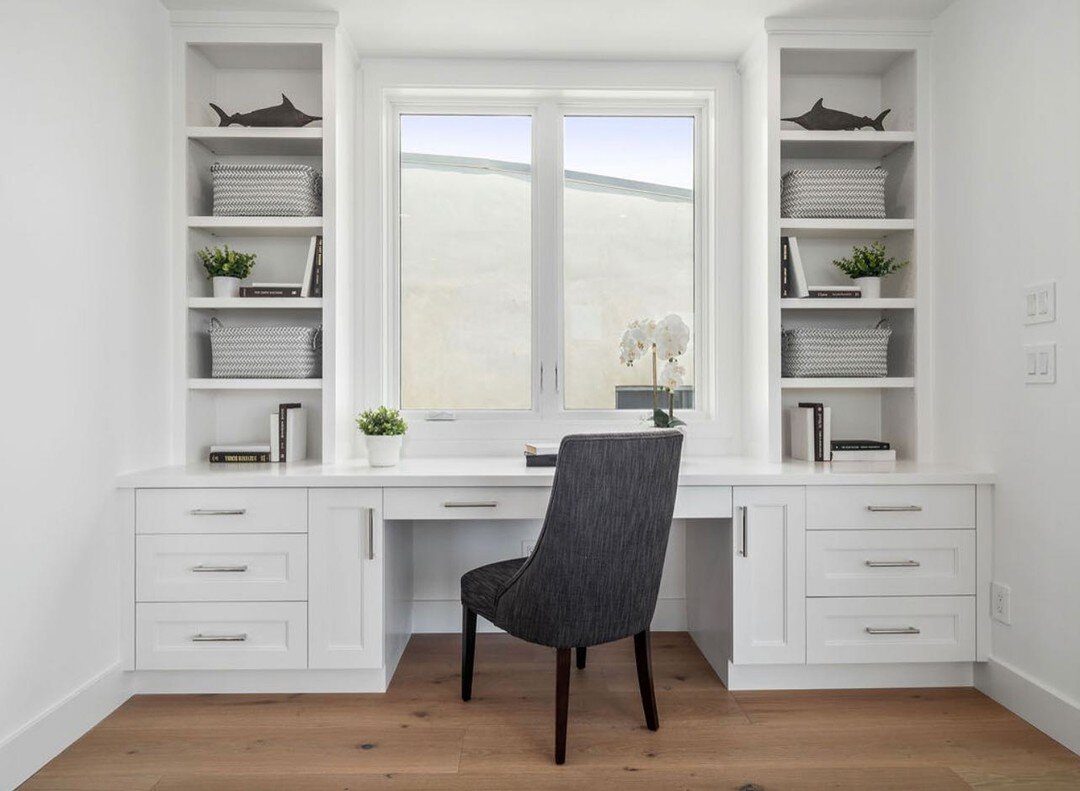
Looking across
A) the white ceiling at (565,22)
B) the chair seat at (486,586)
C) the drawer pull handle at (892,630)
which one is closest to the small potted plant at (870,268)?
the white ceiling at (565,22)

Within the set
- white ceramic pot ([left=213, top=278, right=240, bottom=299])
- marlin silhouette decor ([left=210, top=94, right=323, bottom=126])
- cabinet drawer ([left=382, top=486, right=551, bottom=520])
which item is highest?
marlin silhouette decor ([left=210, top=94, right=323, bottom=126])

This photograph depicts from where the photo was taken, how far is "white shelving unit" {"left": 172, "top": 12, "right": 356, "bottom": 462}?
2.79 meters

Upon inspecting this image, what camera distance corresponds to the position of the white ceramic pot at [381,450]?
2.67 m

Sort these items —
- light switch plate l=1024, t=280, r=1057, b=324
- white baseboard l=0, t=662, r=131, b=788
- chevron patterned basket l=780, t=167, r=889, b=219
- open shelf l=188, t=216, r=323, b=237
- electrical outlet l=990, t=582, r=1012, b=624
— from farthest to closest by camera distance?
chevron patterned basket l=780, t=167, r=889, b=219
open shelf l=188, t=216, r=323, b=237
electrical outlet l=990, t=582, r=1012, b=624
light switch plate l=1024, t=280, r=1057, b=324
white baseboard l=0, t=662, r=131, b=788

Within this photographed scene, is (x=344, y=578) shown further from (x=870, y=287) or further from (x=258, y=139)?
(x=870, y=287)

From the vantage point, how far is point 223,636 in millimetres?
2422

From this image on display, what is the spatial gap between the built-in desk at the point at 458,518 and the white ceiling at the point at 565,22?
66.2 inches

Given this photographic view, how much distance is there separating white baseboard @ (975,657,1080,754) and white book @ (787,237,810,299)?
4.64 feet

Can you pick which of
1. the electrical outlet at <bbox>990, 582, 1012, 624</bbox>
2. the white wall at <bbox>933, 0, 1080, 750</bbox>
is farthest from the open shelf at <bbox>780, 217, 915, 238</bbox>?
the electrical outlet at <bbox>990, 582, 1012, 624</bbox>

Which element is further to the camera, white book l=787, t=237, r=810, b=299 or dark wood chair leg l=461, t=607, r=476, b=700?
white book l=787, t=237, r=810, b=299

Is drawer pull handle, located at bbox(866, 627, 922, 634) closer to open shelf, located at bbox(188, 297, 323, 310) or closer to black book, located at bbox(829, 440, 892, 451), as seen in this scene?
black book, located at bbox(829, 440, 892, 451)

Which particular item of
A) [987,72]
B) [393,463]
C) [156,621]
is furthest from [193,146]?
[987,72]

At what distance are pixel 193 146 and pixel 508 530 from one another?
1.95 m

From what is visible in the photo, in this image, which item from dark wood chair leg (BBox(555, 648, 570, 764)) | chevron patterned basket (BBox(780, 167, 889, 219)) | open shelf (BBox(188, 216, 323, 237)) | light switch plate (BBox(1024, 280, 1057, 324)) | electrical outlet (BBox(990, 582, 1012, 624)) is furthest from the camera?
chevron patterned basket (BBox(780, 167, 889, 219))
